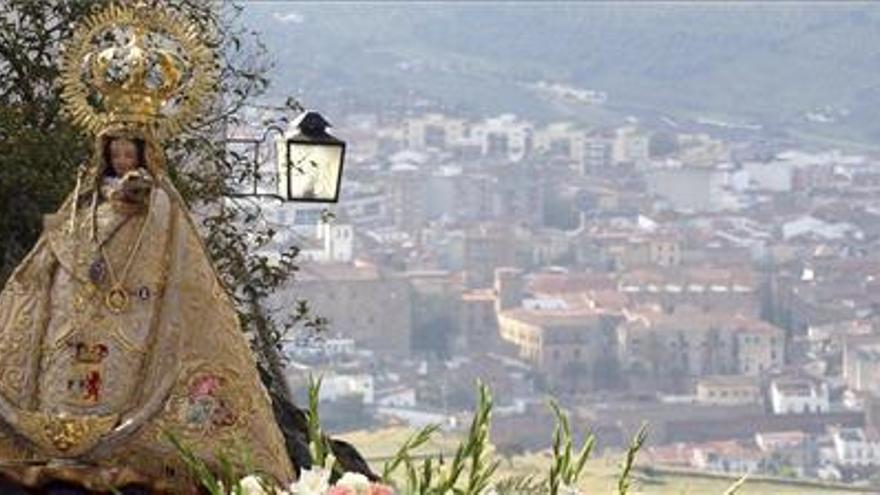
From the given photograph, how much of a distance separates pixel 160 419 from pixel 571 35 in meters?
52.1

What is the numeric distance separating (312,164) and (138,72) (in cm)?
284

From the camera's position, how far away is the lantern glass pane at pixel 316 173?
40.7 ft

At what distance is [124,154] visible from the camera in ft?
31.3

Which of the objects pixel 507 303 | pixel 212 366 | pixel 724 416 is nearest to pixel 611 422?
pixel 724 416

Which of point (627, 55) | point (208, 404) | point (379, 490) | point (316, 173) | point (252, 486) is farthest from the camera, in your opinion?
point (627, 55)

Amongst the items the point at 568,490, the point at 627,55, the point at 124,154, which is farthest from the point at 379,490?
the point at 627,55

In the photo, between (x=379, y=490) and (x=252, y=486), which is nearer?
(x=252, y=486)

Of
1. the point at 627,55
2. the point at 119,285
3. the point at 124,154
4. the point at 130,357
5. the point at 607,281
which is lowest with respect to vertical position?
the point at 607,281

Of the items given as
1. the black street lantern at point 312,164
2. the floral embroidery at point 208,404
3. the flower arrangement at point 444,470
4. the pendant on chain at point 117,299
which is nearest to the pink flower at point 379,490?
the flower arrangement at point 444,470

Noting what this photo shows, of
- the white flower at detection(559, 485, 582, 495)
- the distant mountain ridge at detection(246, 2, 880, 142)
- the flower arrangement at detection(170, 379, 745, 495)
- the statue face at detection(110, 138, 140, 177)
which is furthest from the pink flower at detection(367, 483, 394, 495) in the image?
the distant mountain ridge at detection(246, 2, 880, 142)

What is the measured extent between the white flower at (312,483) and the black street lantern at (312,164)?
6.72 m

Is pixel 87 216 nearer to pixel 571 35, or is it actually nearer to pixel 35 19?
pixel 35 19

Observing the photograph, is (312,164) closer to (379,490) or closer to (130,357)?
(130,357)

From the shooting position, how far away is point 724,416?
103ft
